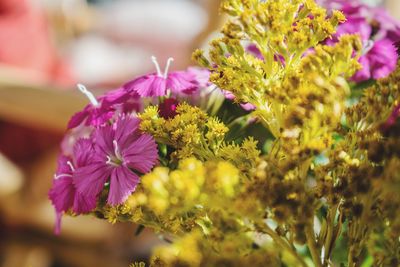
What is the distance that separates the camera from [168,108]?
0.40 metres

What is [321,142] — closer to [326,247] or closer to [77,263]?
[326,247]

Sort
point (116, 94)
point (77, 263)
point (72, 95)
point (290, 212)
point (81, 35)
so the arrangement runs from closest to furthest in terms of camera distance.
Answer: point (290, 212), point (116, 94), point (72, 95), point (77, 263), point (81, 35)

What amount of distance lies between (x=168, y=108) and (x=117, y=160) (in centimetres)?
4

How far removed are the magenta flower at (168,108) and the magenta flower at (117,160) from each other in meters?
0.02

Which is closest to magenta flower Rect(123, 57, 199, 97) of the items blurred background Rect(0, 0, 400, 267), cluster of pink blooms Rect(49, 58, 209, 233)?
cluster of pink blooms Rect(49, 58, 209, 233)

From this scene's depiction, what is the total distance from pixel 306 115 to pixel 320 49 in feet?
0.15

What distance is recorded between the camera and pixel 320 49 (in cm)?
33

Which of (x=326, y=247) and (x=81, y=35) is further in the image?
(x=81, y=35)

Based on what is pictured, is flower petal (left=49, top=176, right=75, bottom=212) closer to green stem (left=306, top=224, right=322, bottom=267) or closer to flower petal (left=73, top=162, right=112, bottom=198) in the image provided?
flower petal (left=73, top=162, right=112, bottom=198)

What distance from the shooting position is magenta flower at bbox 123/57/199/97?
42cm

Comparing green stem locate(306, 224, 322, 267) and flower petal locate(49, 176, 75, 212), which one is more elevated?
green stem locate(306, 224, 322, 267)

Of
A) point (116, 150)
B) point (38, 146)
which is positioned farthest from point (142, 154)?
point (38, 146)

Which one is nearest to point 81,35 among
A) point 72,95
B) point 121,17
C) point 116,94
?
point 121,17

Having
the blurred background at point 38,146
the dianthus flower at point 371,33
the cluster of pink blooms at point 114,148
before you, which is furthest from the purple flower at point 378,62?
the blurred background at point 38,146
